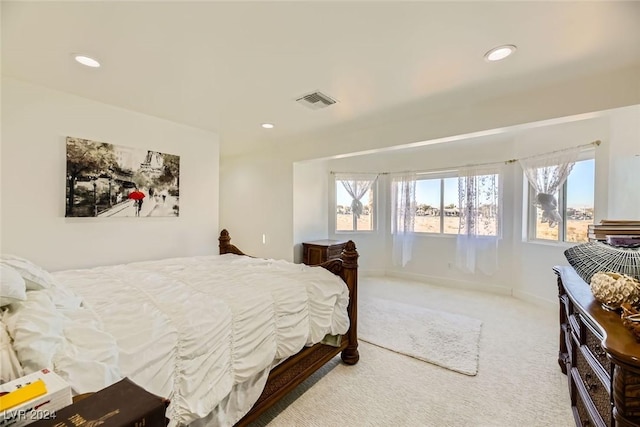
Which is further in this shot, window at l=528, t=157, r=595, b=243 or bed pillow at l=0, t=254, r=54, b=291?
window at l=528, t=157, r=595, b=243

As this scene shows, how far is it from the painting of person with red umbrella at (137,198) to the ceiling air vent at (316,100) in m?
1.86

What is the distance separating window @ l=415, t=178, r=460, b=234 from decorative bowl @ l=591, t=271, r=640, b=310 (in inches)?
144

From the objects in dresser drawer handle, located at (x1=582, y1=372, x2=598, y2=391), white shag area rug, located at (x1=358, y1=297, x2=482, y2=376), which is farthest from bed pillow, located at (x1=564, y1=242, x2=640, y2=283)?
white shag area rug, located at (x1=358, y1=297, x2=482, y2=376)

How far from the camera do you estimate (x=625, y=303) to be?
1133mm

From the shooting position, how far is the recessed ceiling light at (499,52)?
5.49ft

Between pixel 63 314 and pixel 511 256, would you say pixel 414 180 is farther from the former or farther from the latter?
pixel 63 314

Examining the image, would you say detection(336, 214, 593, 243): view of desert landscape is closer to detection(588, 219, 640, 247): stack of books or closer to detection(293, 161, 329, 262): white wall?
detection(293, 161, 329, 262): white wall

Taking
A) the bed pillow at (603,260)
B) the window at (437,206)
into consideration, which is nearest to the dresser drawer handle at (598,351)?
the bed pillow at (603,260)

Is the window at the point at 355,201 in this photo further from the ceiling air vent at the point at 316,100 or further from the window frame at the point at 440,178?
the ceiling air vent at the point at 316,100

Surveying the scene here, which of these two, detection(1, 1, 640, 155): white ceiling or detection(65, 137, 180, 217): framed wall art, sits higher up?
detection(1, 1, 640, 155): white ceiling

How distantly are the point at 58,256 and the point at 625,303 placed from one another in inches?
147

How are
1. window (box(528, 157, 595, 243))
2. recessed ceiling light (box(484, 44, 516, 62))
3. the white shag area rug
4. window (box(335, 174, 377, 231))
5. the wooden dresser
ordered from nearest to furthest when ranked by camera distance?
the wooden dresser
recessed ceiling light (box(484, 44, 516, 62))
the white shag area rug
window (box(528, 157, 595, 243))
window (box(335, 174, 377, 231))

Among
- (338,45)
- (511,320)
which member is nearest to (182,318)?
(338,45)

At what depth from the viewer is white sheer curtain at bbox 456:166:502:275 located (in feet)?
14.2
